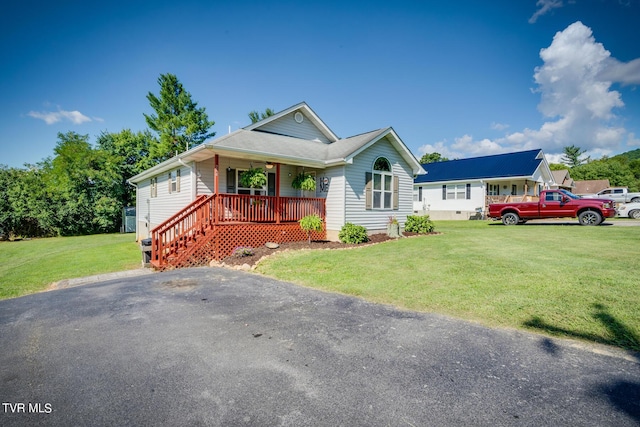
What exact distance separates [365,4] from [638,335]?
15567mm

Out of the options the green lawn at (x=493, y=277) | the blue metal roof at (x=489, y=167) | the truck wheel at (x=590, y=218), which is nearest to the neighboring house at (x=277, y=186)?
the green lawn at (x=493, y=277)

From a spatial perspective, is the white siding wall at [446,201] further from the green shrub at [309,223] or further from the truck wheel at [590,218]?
A: the green shrub at [309,223]

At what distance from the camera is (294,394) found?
104 inches

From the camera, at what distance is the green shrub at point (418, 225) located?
47.6 ft

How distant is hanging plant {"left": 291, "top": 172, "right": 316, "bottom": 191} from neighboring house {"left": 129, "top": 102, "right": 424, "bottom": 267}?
564mm

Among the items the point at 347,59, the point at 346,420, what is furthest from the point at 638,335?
the point at 347,59

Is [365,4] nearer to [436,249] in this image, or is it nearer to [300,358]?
[436,249]

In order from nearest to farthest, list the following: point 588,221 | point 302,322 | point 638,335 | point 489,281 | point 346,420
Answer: point 346,420, point 638,335, point 302,322, point 489,281, point 588,221

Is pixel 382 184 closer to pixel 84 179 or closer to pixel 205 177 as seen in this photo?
pixel 205 177

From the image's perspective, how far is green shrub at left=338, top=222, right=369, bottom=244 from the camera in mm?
12031

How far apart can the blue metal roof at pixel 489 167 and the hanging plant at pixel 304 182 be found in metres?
19.8

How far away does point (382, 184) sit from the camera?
46.2ft

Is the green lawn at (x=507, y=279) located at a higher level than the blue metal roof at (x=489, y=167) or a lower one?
lower

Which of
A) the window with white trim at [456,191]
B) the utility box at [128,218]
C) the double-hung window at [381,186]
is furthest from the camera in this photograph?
the window with white trim at [456,191]
